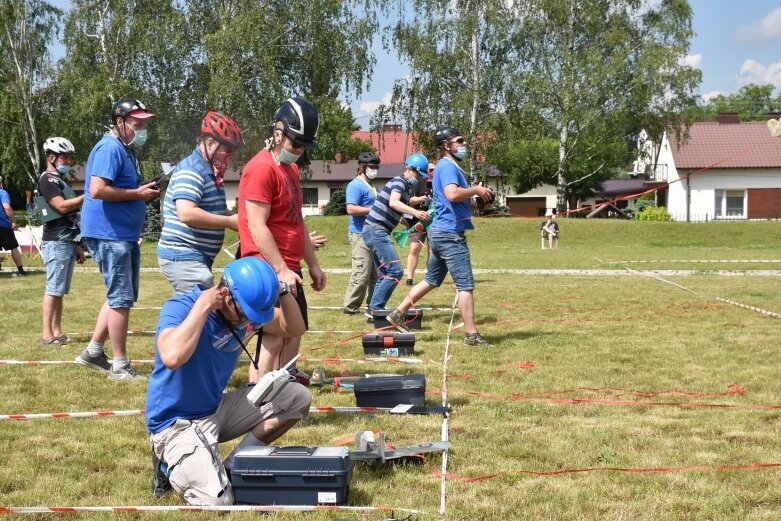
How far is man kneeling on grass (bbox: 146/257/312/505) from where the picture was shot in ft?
11.6

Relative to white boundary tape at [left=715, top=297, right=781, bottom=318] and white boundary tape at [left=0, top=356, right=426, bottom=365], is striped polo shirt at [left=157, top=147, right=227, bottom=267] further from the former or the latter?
white boundary tape at [left=715, top=297, right=781, bottom=318]

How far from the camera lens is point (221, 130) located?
5156 millimetres

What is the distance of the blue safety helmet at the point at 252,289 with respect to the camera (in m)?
3.54

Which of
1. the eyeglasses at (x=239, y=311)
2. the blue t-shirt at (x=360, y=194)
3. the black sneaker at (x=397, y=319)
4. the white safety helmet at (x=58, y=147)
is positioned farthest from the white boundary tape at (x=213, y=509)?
the blue t-shirt at (x=360, y=194)

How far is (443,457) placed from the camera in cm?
431

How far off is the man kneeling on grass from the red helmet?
66.0 inches

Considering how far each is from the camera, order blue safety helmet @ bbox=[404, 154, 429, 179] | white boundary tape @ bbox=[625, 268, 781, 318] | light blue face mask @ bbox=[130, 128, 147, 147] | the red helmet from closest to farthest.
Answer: the red helmet < light blue face mask @ bbox=[130, 128, 147, 147] < white boundary tape @ bbox=[625, 268, 781, 318] < blue safety helmet @ bbox=[404, 154, 429, 179]

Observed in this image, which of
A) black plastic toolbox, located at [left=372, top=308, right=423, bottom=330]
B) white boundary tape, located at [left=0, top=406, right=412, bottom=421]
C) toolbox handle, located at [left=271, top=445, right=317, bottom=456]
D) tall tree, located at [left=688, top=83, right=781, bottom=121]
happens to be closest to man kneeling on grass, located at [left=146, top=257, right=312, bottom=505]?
toolbox handle, located at [left=271, top=445, right=317, bottom=456]

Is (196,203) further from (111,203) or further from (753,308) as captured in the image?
(753,308)

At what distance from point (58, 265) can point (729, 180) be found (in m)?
49.9

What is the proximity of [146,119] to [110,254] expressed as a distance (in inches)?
42.8

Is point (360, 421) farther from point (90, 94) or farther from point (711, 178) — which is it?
point (711, 178)

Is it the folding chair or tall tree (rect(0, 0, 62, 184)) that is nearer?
the folding chair

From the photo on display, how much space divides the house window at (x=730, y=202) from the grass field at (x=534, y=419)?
43065 mm
